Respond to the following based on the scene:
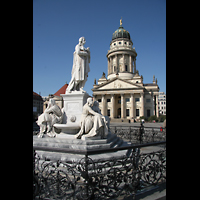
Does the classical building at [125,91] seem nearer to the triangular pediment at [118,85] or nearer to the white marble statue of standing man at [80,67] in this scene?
the triangular pediment at [118,85]

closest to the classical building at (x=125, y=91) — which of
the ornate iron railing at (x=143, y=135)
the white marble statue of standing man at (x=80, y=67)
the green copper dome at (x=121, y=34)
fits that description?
the green copper dome at (x=121, y=34)

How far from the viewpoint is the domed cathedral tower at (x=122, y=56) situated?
53000 millimetres

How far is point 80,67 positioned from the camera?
6.48m

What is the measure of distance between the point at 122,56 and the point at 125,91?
15572 millimetres

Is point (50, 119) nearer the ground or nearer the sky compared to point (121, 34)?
nearer the ground

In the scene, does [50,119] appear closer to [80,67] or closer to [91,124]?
[91,124]

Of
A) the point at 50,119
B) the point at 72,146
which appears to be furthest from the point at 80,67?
the point at 72,146

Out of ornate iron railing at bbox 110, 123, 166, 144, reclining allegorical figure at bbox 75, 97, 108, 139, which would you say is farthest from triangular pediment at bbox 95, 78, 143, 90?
→ reclining allegorical figure at bbox 75, 97, 108, 139

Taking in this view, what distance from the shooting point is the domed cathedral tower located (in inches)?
2087

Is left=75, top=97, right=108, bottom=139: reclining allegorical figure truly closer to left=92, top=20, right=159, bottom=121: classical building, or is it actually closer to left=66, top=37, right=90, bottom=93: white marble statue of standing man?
left=66, top=37, right=90, bottom=93: white marble statue of standing man
